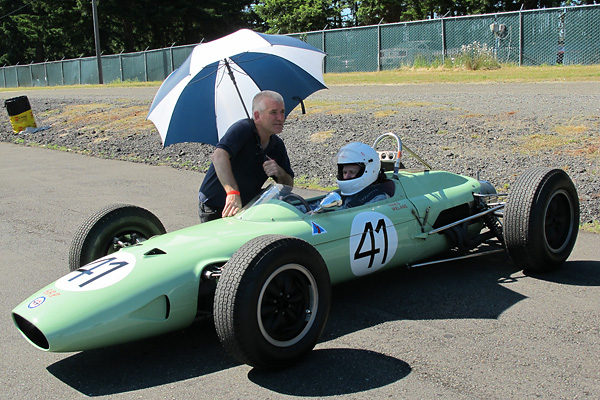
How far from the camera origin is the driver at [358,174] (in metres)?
5.35

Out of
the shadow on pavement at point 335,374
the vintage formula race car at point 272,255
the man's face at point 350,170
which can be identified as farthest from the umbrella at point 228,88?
the shadow on pavement at point 335,374

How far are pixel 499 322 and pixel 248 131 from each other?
8.65 feet

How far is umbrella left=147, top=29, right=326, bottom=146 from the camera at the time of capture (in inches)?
236

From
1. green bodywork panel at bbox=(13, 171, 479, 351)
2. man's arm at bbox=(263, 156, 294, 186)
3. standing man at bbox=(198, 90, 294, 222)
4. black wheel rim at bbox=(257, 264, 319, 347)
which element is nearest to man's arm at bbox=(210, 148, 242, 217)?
standing man at bbox=(198, 90, 294, 222)

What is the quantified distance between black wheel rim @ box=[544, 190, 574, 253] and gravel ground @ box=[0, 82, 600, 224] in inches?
62.6

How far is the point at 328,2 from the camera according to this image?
4884 centimetres

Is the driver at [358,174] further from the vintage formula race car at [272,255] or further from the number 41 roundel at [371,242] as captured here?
the number 41 roundel at [371,242]

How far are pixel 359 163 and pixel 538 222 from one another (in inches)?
61.2

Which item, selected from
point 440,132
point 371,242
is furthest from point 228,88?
point 440,132

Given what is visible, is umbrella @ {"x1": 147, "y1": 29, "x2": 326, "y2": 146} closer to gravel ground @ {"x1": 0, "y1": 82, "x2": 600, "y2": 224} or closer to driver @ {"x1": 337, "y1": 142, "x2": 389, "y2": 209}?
driver @ {"x1": 337, "y1": 142, "x2": 389, "y2": 209}

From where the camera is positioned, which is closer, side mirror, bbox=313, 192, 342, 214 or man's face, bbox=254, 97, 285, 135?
side mirror, bbox=313, 192, 342, 214

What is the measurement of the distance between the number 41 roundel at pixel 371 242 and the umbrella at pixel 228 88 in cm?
177

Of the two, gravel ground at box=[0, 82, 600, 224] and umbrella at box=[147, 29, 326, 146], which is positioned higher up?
umbrella at box=[147, 29, 326, 146]

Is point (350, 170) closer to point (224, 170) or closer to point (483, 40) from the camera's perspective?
point (224, 170)
